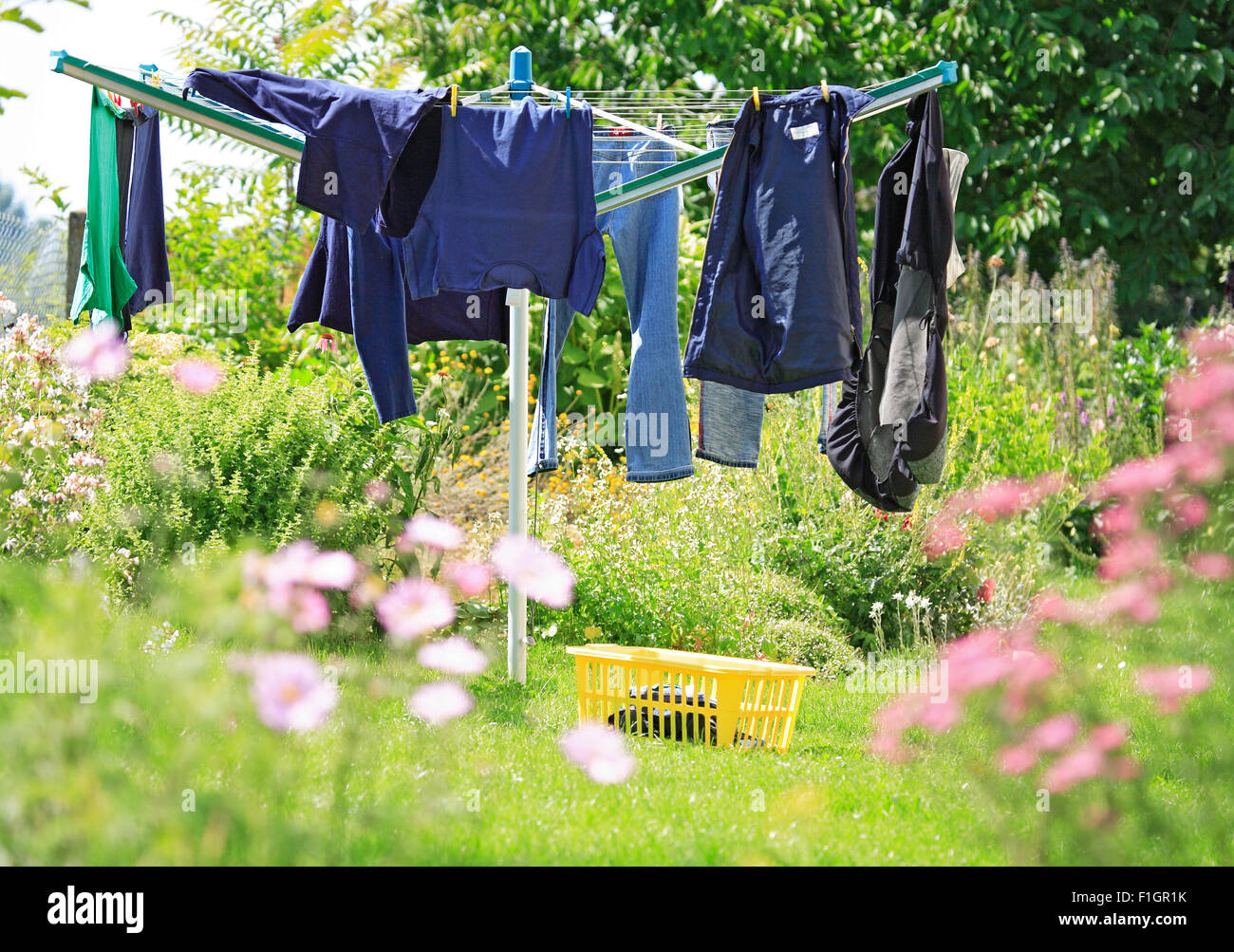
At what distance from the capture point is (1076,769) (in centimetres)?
205

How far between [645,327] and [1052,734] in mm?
2327

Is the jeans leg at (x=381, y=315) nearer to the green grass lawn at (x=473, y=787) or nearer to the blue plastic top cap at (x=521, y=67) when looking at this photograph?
the blue plastic top cap at (x=521, y=67)

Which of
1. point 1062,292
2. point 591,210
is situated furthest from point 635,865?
point 1062,292

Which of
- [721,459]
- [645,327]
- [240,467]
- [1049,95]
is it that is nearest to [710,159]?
[645,327]

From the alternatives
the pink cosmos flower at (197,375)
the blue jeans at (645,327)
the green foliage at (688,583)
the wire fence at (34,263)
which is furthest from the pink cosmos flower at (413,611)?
the wire fence at (34,263)

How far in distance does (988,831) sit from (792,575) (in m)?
2.76

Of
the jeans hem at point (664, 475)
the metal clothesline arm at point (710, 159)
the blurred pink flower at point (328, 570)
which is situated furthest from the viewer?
the jeans hem at point (664, 475)

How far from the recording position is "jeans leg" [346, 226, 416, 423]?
12.6ft

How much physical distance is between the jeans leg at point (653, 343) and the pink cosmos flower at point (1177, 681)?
5.97 ft

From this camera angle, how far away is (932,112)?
3615 mm

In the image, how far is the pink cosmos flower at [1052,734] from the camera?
202 cm

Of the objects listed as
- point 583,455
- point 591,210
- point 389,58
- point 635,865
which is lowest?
point 635,865

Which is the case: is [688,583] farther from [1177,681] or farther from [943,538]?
[1177,681]

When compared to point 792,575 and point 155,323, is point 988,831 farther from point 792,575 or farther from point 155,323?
point 155,323
